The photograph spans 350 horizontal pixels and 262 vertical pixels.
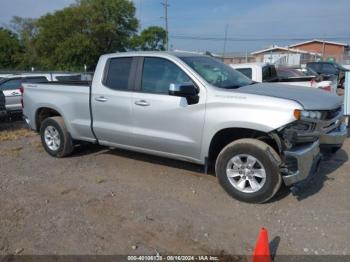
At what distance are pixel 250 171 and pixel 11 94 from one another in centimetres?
948

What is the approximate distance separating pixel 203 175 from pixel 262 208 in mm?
1377

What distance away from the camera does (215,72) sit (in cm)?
541

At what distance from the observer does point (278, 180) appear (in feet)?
14.5

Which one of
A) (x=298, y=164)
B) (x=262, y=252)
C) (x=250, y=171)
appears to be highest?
(x=298, y=164)

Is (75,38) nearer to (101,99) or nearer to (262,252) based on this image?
(101,99)

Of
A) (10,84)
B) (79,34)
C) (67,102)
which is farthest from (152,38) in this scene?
(67,102)

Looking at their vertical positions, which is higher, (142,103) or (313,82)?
(142,103)

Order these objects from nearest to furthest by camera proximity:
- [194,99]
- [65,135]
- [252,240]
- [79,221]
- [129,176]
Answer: [252,240] → [79,221] → [194,99] → [129,176] → [65,135]

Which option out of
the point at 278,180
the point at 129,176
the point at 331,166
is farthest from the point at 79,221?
the point at 331,166

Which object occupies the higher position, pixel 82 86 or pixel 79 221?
pixel 82 86

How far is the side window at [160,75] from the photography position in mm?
5137

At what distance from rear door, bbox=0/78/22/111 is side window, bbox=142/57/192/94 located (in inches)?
301

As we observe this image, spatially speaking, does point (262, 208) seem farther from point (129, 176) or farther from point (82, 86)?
point (82, 86)

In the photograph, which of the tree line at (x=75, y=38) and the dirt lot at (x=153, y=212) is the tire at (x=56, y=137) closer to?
the dirt lot at (x=153, y=212)
